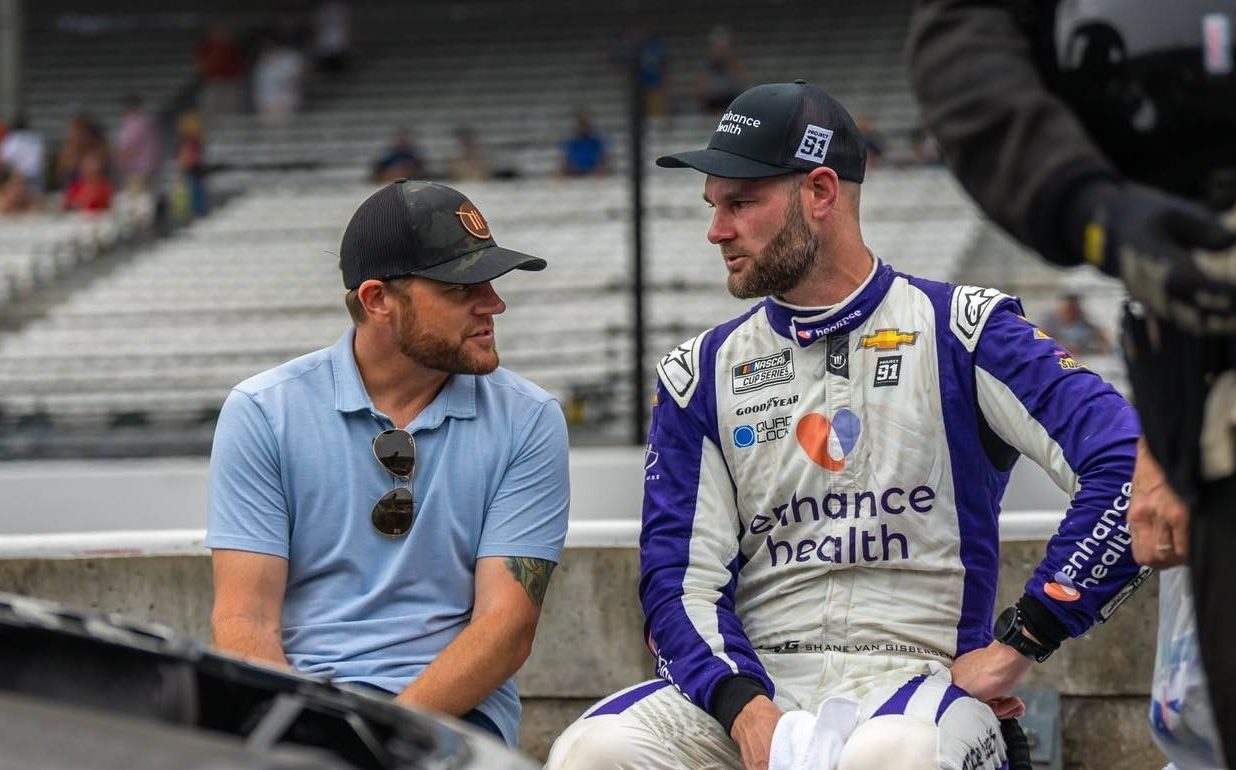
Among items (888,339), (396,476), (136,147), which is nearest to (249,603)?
(396,476)

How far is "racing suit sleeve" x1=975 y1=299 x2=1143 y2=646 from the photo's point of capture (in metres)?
3.20

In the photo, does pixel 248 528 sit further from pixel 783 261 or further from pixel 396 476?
pixel 783 261

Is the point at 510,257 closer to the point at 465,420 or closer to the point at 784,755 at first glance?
the point at 465,420

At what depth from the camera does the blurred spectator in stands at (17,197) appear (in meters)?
16.0

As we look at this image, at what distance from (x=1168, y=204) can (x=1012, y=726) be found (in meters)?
1.70

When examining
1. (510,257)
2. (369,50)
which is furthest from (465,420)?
(369,50)

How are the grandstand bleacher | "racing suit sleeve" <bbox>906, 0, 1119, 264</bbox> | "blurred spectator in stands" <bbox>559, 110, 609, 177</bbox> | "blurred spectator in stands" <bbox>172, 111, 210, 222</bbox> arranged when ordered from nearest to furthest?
"racing suit sleeve" <bbox>906, 0, 1119, 264</bbox> < the grandstand bleacher < "blurred spectator in stands" <bbox>559, 110, 609, 177</bbox> < "blurred spectator in stands" <bbox>172, 111, 210, 222</bbox>

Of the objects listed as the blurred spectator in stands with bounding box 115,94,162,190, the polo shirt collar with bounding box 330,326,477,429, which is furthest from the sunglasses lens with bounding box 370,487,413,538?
the blurred spectator in stands with bounding box 115,94,162,190

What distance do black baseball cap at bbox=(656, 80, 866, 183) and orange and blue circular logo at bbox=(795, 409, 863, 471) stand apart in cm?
51

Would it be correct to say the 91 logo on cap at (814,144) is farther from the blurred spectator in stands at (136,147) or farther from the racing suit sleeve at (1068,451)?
the blurred spectator in stands at (136,147)

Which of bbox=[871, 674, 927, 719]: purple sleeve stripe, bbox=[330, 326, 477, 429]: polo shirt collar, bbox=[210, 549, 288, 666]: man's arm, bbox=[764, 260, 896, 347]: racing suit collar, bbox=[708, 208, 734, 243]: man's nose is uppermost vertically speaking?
bbox=[708, 208, 734, 243]: man's nose

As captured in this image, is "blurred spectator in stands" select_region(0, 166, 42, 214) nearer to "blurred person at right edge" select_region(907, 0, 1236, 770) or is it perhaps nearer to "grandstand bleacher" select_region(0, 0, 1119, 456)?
"grandstand bleacher" select_region(0, 0, 1119, 456)

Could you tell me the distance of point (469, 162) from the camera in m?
14.5

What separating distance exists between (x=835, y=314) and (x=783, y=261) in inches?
6.0
